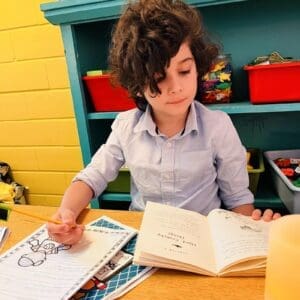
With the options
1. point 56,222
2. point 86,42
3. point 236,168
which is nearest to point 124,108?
point 86,42

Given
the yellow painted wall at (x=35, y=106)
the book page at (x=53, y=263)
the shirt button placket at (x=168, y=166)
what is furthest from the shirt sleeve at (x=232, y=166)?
the yellow painted wall at (x=35, y=106)

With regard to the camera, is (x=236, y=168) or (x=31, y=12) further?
(x=31, y=12)

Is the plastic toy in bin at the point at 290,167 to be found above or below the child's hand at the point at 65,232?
below

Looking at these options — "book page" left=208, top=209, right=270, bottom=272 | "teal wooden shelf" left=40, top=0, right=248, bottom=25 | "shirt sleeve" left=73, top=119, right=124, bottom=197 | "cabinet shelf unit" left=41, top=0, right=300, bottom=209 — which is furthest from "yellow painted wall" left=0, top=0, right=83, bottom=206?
"book page" left=208, top=209, right=270, bottom=272

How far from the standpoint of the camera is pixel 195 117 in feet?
2.97

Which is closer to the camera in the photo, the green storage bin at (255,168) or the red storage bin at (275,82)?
the red storage bin at (275,82)

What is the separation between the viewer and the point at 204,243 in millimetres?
600

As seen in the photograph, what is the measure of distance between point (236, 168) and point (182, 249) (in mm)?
385

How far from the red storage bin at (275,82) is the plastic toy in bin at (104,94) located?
16.5 inches

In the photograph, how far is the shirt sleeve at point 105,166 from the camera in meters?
0.94

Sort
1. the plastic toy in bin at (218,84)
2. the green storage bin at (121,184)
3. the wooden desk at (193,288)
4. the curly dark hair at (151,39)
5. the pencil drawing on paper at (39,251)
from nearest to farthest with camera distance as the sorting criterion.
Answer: the wooden desk at (193,288), the pencil drawing on paper at (39,251), the curly dark hair at (151,39), the plastic toy in bin at (218,84), the green storage bin at (121,184)

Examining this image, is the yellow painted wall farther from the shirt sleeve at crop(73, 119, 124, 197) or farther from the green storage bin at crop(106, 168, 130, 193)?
the shirt sleeve at crop(73, 119, 124, 197)

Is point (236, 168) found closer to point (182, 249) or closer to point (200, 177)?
point (200, 177)

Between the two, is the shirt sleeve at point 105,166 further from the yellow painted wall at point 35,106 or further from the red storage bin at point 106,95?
the yellow painted wall at point 35,106
